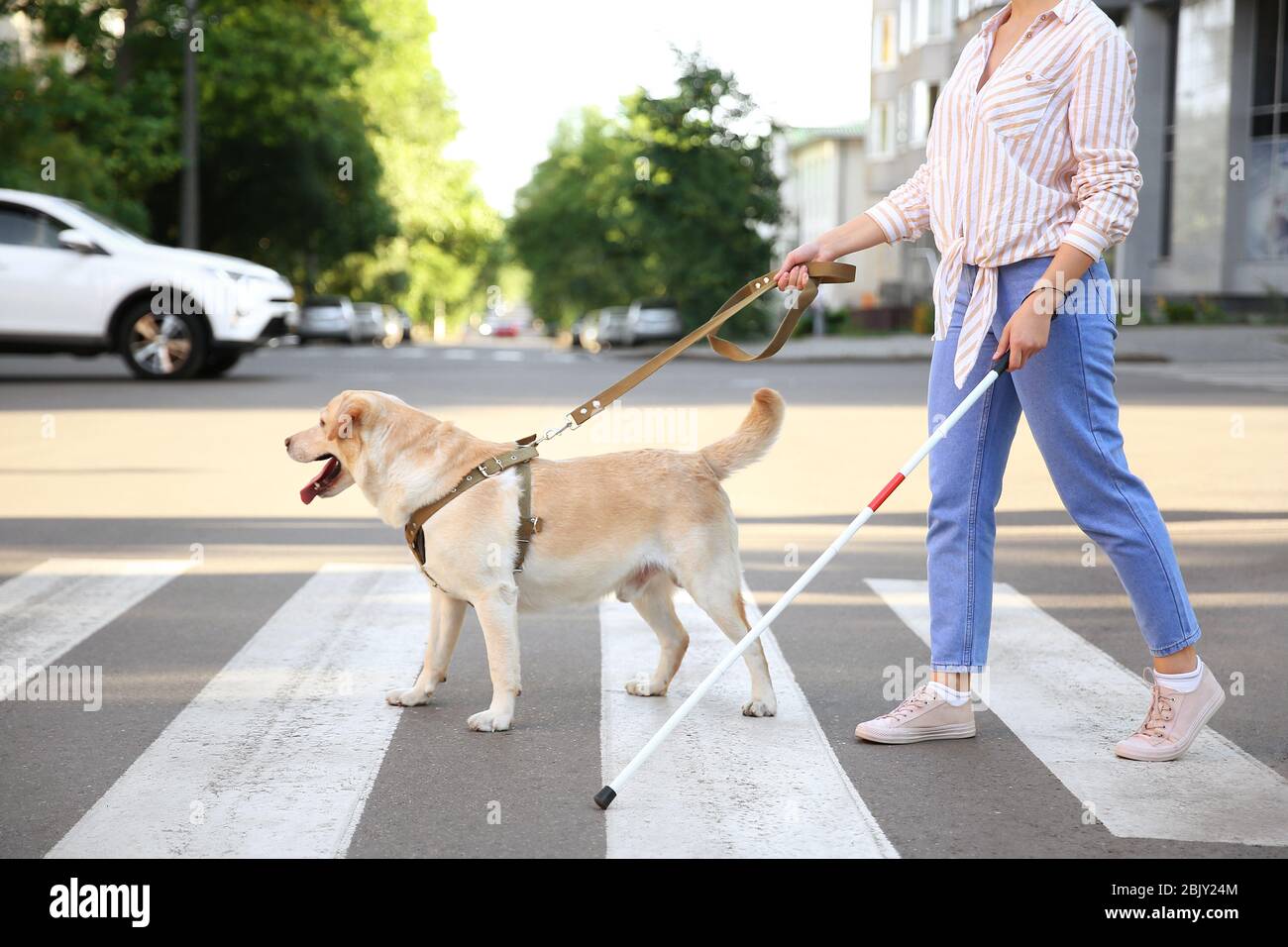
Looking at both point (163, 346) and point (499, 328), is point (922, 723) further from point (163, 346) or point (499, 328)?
point (499, 328)

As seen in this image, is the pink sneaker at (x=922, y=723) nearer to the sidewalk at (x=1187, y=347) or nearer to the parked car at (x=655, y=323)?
the sidewalk at (x=1187, y=347)

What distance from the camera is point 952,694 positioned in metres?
4.53

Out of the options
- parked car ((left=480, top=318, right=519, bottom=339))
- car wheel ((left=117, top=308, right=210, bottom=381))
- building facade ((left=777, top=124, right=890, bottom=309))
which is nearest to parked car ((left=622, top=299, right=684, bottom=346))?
building facade ((left=777, top=124, right=890, bottom=309))

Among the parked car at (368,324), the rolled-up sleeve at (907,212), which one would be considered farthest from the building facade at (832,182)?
the rolled-up sleeve at (907,212)

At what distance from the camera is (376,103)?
57094 millimetres

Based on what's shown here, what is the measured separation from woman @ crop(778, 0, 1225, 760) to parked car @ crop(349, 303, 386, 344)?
161 ft

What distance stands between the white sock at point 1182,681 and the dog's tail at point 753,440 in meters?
1.34

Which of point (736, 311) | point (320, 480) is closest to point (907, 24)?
point (736, 311)

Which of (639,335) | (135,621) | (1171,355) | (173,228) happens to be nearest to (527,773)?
(135,621)

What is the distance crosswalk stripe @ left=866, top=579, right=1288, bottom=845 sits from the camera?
12.3ft

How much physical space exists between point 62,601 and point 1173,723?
451 cm

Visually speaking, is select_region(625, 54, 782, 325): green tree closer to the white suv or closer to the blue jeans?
the white suv

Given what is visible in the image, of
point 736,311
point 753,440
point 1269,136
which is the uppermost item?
point 1269,136

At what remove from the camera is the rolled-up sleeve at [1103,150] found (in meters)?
4.14
